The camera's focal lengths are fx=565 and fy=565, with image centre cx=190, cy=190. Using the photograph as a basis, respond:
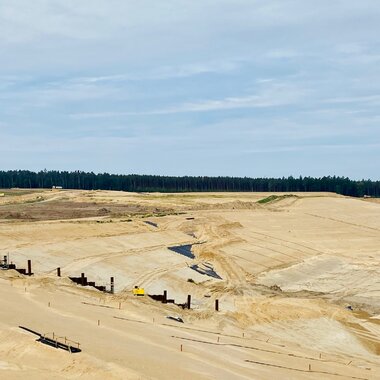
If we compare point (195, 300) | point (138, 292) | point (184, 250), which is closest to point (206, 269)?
point (184, 250)

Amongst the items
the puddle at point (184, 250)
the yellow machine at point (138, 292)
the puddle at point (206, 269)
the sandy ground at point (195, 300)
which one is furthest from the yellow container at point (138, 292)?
the puddle at point (184, 250)

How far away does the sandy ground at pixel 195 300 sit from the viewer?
1902 cm

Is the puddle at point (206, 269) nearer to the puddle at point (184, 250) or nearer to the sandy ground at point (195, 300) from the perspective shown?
the sandy ground at point (195, 300)

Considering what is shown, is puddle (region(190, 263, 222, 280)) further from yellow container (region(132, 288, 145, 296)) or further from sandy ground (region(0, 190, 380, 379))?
yellow container (region(132, 288, 145, 296))

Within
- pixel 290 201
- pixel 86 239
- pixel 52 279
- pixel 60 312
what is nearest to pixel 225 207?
pixel 290 201

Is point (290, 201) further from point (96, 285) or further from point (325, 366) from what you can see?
point (325, 366)

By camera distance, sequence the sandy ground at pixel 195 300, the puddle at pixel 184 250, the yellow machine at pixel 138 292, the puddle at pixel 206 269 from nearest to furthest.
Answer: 1. the sandy ground at pixel 195 300
2. the yellow machine at pixel 138 292
3. the puddle at pixel 206 269
4. the puddle at pixel 184 250

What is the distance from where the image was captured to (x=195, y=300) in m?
35.4

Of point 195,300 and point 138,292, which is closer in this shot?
point 138,292

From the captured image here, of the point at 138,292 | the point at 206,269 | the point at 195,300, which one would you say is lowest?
the point at 195,300

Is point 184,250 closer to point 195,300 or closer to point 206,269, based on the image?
point 206,269

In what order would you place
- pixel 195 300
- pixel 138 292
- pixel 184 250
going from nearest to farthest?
pixel 138 292 → pixel 195 300 → pixel 184 250

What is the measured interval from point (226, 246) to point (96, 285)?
23556 millimetres

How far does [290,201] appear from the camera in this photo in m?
114
